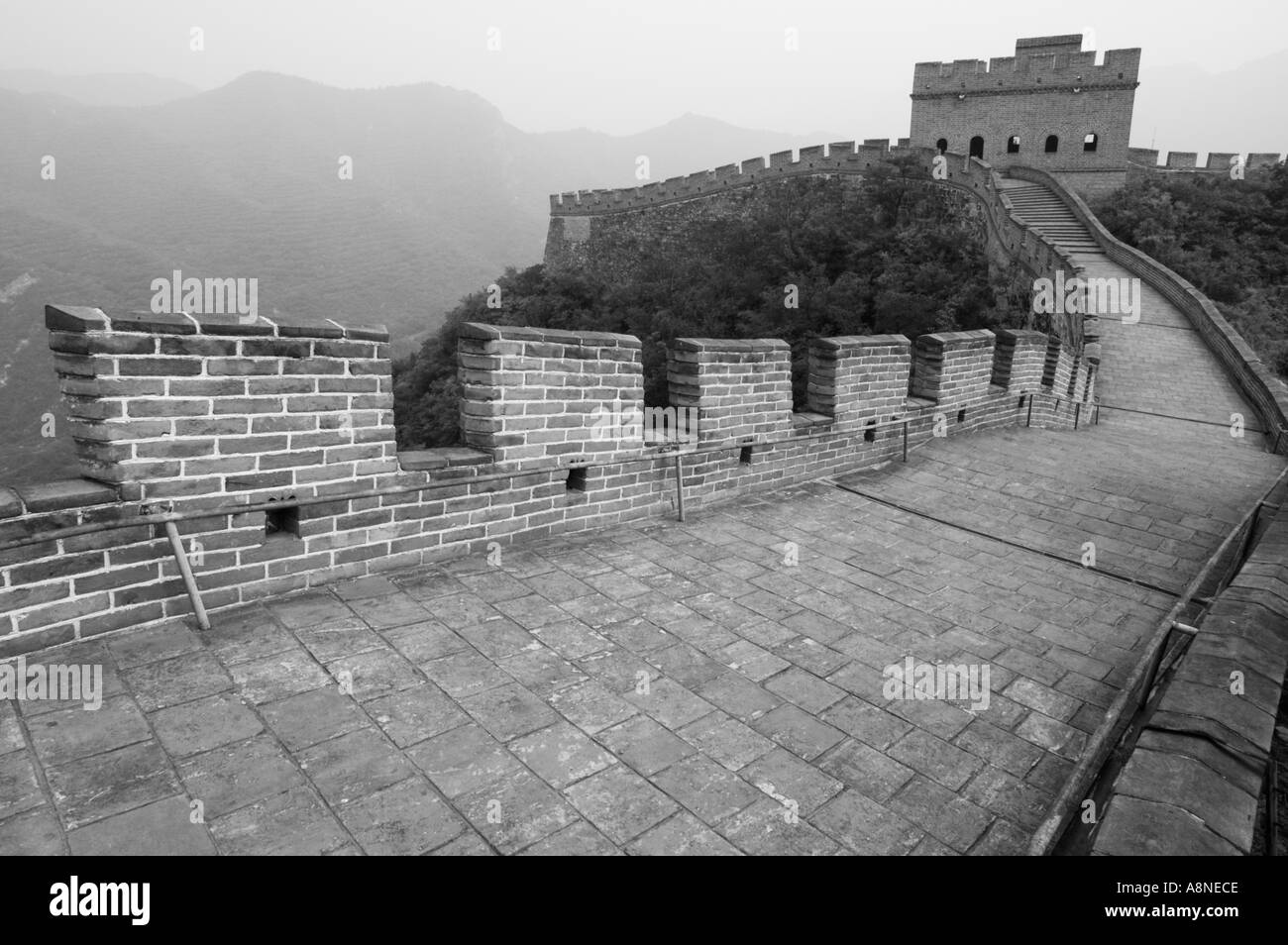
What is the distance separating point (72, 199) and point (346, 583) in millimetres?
98490

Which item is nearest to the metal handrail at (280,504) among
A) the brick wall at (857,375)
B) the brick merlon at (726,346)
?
the brick merlon at (726,346)

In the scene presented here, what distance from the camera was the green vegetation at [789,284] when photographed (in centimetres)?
2300

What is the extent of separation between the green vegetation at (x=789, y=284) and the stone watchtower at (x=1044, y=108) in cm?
522

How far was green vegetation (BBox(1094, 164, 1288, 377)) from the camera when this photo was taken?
21.6 meters

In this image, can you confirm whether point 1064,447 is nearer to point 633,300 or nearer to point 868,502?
point 868,502

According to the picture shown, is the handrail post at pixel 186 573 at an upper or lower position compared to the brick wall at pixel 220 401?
lower

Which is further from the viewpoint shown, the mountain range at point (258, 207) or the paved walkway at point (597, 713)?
the mountain range at point (258, 207)

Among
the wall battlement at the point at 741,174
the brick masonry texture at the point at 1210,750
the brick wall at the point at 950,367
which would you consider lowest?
the brick masonry texture at the point at 1210,750

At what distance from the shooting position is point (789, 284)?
27469mm
